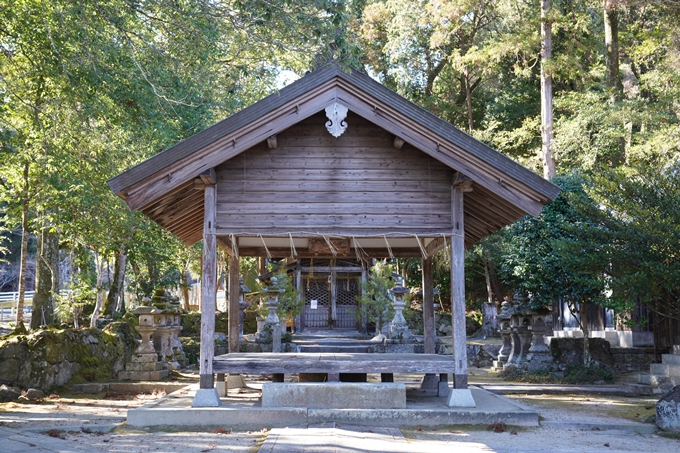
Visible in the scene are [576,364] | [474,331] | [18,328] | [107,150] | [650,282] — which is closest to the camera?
[650,282]

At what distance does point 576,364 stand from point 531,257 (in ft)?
10.8

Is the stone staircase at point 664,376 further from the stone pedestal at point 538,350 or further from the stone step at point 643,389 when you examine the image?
the stone pedestal at point 538,350

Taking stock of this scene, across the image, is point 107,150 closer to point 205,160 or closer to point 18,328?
point 18,328

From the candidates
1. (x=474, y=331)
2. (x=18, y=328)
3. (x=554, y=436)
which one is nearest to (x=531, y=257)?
(x=554, y=436)

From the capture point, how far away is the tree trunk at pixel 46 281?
18.1 meters

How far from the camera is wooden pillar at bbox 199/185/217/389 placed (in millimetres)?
9555

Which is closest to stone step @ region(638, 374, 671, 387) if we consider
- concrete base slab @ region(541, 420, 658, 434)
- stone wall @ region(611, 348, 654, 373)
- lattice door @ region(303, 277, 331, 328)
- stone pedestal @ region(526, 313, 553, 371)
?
stone pedestal @ region(526, 313, 553, 371)

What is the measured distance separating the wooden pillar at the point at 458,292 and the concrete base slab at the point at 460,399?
0.10 metres

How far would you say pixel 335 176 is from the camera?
33.6 ft

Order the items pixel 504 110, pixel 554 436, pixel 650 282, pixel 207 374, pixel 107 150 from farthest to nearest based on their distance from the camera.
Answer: pixel 504 110, pixel 107 150, pixel 650 282, pixel 207 374, pixel 554 436

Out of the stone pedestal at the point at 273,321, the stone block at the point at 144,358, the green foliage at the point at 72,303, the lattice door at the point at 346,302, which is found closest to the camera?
the stone block at the point at 144,358

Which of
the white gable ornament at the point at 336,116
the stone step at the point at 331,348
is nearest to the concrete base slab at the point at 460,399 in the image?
the white gable ornament at the point at 336,116

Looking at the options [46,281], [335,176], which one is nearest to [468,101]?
[46,281]

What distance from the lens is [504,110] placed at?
3334 centimetres
